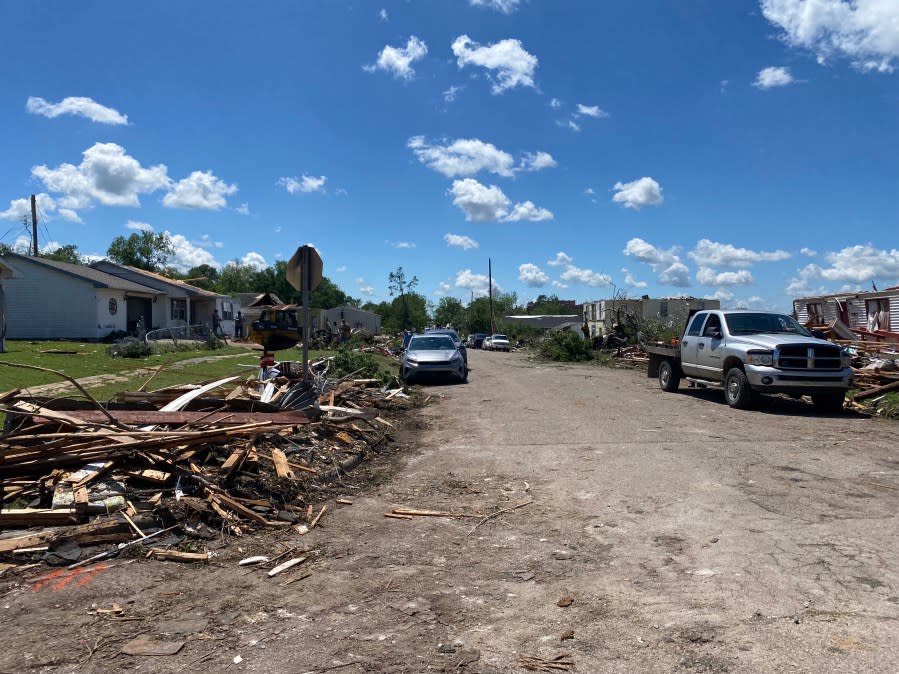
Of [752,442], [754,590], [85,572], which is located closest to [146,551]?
[85,572]

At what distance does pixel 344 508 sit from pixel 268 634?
257 cm

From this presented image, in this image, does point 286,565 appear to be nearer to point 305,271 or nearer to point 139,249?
point 305,271

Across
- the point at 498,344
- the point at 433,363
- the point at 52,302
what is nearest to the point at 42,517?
the point at 433,363

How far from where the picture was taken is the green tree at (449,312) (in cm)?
11055

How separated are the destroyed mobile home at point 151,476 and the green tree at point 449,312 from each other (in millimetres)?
98336

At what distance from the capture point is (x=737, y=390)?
13.3 meters

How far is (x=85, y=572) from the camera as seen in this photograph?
4.60 metres

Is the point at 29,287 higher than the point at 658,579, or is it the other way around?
the point at 29,287

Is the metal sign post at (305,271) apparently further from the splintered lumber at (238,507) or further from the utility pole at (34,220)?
the utility pole at (34,220)

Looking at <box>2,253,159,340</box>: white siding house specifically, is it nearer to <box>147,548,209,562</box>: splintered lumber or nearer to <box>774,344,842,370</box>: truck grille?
<box>774,344,842,370</box>: truck grille

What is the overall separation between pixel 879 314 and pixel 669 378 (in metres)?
17.1

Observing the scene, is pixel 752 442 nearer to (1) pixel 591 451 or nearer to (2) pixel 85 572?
(1) pixel 591 451

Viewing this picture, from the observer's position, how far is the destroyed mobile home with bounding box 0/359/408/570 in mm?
5129

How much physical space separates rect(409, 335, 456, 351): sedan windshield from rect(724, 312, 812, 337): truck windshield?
865 cm
